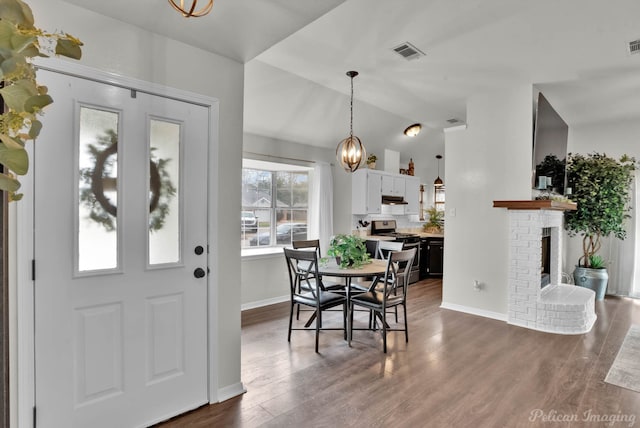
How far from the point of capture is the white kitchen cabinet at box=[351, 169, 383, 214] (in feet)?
19.4

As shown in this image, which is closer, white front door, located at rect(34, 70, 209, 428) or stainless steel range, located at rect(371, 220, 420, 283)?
white front door, located at rect(34, 70, 209, 428)

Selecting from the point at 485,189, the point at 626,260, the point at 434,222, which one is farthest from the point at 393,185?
the point at 626,260

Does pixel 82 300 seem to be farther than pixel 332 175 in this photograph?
No

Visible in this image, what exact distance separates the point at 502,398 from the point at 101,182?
9.71 feet

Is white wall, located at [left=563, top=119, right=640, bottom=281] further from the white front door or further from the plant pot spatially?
the white front door

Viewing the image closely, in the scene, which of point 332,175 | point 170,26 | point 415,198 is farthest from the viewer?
point 415,198

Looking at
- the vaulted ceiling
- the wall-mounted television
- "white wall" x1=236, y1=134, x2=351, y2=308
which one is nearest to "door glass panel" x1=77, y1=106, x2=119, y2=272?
the vaulted ceiling

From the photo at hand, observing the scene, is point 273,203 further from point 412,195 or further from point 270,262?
point 412,195

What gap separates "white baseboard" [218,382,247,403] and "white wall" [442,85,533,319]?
320cm

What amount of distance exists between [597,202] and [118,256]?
6197 mm

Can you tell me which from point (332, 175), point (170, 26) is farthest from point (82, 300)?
point (332, 175)

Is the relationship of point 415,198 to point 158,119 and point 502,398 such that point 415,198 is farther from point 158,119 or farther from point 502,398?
point 158,119

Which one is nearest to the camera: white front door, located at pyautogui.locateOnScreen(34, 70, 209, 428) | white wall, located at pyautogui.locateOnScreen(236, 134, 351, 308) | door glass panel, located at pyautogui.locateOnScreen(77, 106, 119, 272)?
white front door, located at pyautogui.locateOnScreen(34, 70, 209, 428)

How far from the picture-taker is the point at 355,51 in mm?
3375
